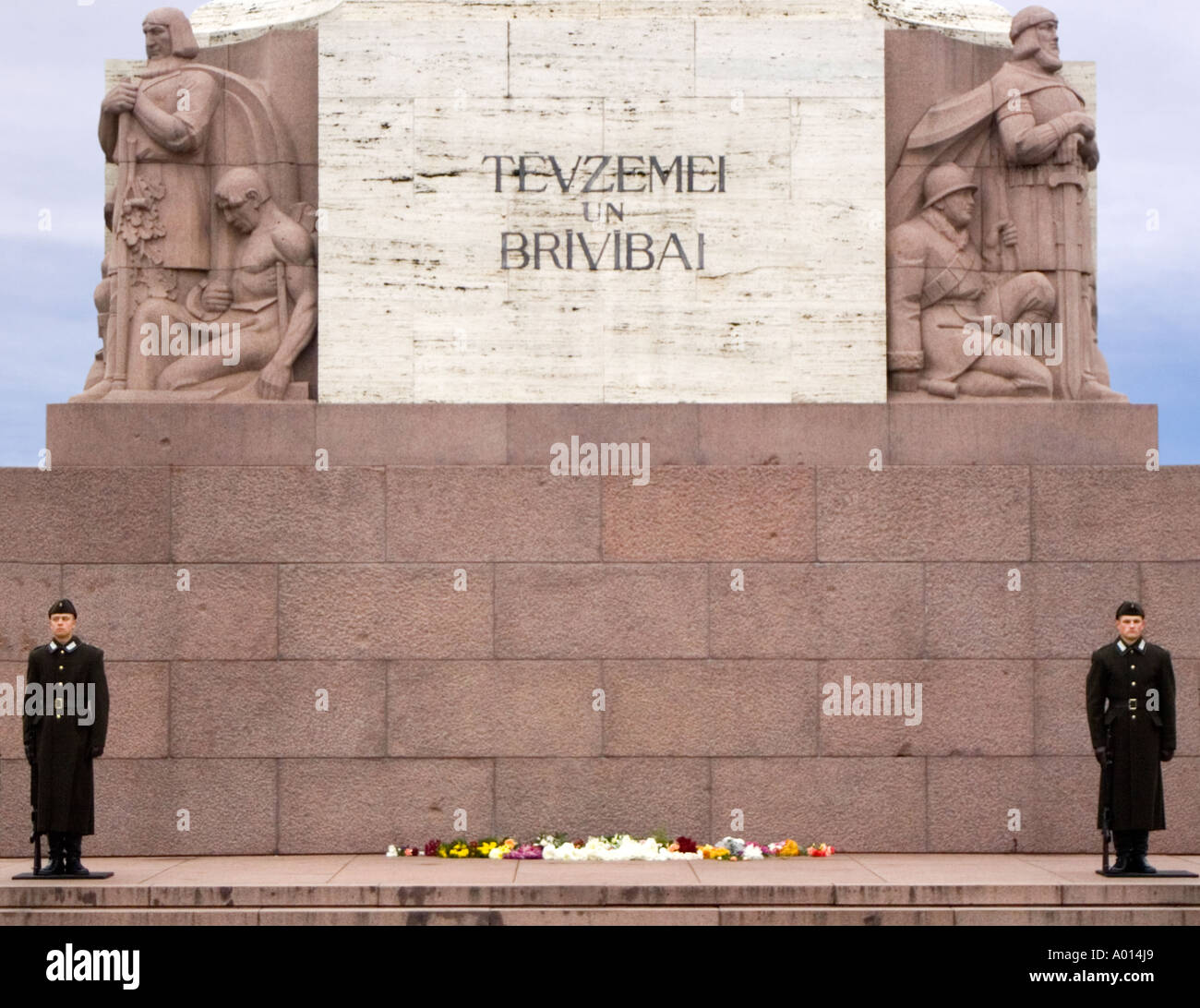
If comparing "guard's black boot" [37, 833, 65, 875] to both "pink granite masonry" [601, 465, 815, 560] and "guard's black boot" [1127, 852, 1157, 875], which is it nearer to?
"pink granite masonry" [601, 465, 815, 560]

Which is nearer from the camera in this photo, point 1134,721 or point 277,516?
point 1134,721

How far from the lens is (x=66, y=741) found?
1447 centimetres

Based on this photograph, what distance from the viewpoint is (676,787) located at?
1599 cm

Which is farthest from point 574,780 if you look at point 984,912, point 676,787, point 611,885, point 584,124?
point 584,124

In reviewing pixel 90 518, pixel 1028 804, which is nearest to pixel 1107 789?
pixel 1028 804

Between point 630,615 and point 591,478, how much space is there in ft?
3.82

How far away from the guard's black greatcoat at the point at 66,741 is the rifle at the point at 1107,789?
288 inches

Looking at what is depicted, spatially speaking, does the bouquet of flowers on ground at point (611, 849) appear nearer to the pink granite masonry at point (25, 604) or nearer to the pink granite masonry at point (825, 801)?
the pink granite masonry at point (825, 801)

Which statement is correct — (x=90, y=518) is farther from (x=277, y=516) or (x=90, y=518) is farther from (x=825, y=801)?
(x=825, y=801)

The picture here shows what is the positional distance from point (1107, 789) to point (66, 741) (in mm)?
7606

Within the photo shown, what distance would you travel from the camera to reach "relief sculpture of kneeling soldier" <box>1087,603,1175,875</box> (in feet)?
47.0

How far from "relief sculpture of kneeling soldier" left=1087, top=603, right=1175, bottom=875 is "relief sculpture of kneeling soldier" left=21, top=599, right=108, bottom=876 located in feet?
24.0
